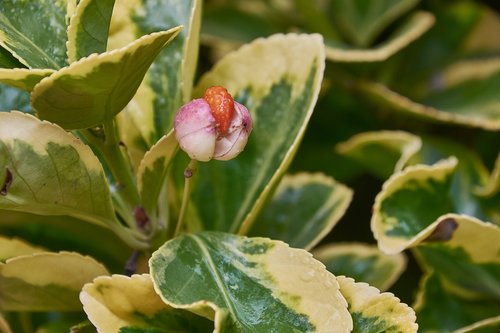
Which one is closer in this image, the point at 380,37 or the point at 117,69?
the point at 117,69

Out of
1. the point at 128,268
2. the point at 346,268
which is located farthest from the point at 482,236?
the point at 128,268

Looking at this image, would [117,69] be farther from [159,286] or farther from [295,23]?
[295,23]

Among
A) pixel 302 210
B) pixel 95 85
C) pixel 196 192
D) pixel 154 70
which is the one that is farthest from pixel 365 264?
pixel 95 85

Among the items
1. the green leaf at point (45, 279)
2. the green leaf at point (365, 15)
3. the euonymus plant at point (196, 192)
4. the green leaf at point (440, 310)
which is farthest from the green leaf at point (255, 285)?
the green leaf at point (365, 15)

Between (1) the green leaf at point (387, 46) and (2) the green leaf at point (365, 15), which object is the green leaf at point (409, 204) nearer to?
(1) the green leaf at point (387, 46)

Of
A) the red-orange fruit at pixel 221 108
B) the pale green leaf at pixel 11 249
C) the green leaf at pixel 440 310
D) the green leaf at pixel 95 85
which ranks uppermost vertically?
the green leaf at pixel 95 85

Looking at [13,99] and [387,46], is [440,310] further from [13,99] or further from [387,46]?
[13,99]

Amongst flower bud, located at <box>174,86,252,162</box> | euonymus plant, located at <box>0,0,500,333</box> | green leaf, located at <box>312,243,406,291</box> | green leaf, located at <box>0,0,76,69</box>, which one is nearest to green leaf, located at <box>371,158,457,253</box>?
euonymus plant, located at <box>0,0,500,333</box>

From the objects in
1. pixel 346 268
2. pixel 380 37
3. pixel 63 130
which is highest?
pixel 63 130
